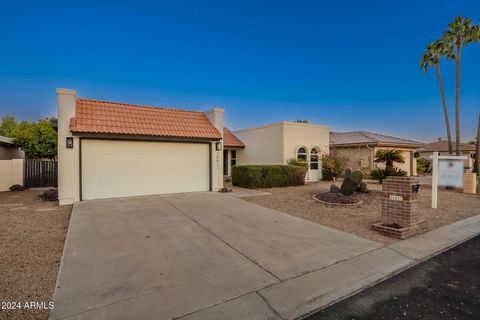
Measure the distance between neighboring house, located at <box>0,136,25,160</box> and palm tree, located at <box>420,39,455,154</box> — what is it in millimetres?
29754

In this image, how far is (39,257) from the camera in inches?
163

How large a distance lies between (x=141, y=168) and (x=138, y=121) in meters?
2.26

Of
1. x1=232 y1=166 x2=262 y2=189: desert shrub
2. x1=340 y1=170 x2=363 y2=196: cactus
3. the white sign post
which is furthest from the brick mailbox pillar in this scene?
x1=232 y1=166 x2=262 y2=189: desert shrub

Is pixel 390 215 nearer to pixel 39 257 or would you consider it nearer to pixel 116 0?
pixel 39 257

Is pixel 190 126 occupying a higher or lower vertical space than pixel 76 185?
higher

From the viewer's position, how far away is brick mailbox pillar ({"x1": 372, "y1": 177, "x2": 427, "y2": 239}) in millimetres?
5391

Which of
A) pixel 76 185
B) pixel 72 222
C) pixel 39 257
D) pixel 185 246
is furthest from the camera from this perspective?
pixel 76 185

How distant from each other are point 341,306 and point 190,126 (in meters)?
10.5

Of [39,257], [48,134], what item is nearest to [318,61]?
[39,257]

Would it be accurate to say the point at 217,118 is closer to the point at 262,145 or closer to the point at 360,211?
the point at 262,145

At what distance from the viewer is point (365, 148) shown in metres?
19.3

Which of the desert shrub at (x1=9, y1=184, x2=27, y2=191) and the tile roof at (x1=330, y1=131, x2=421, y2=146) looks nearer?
the desert shrub at (x1=9, y1=184, x2=27, y2=191)

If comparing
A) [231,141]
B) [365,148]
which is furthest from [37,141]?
[365,148]

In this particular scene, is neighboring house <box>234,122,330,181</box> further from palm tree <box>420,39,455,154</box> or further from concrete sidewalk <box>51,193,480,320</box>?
concrete sidewalk <box>51,193,480,320</box>
